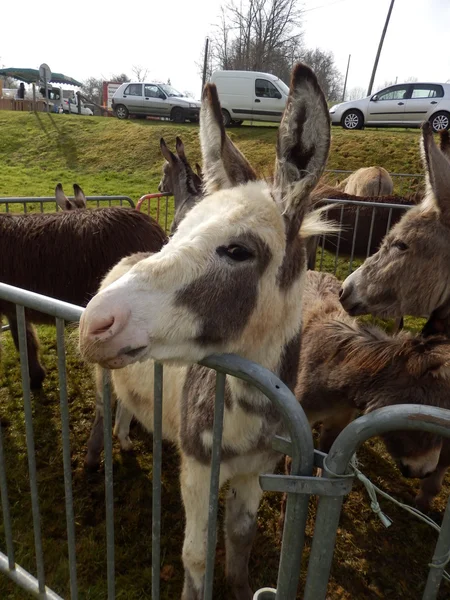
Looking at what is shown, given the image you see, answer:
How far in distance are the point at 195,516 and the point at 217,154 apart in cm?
173

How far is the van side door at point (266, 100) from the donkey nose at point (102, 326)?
67.8 ft

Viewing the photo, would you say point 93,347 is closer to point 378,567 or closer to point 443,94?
point 378,567

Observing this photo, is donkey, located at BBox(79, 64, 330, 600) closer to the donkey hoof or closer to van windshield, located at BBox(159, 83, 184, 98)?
the donkey hoof

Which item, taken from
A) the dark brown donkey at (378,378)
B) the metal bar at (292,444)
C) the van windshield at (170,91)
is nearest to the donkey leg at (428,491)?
the dark brown donkey at (378,378)

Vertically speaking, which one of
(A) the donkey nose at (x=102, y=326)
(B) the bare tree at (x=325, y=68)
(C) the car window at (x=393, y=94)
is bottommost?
(A) the donkey nose at (x=102, y=326)

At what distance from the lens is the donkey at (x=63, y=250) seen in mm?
3719

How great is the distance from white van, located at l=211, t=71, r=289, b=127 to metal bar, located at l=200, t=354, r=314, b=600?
20381mm

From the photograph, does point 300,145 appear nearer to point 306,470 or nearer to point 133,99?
point 306,470

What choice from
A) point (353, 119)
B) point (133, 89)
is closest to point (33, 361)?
point (353, 119)

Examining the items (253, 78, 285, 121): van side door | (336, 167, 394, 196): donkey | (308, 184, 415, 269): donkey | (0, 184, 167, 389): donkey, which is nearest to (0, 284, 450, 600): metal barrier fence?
(0, 184, 167, 389): donkey

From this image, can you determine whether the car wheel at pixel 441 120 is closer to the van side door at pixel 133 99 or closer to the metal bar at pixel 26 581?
the van side door at pixel 133 99

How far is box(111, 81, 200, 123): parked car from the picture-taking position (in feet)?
70.9

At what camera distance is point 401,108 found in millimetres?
17219

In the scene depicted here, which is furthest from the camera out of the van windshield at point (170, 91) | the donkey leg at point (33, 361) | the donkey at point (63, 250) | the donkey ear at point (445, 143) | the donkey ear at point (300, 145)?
the van windshield at point (170, 91)
